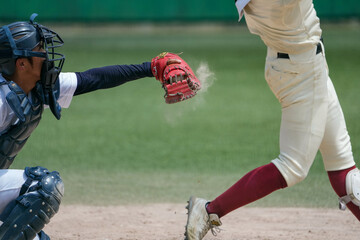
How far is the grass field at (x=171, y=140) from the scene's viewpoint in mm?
5309

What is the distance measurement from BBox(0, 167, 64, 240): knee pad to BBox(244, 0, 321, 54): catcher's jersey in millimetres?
1462

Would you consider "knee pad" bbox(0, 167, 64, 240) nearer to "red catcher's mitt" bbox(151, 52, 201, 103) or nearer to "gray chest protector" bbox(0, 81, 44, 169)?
"gray chest protector" bbox(0, 81, 44, 169)

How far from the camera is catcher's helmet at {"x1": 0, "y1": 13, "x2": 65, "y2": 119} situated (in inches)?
125

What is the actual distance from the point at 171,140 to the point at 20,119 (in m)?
3.99

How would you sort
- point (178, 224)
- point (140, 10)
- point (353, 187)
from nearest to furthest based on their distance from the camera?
point (353, 187) → point (178, 224) → point (140, 10)

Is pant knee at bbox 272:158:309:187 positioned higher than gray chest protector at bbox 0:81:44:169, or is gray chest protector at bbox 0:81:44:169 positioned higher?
gray chest protector at bbox 0:81:44:169

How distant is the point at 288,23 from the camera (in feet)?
10.7

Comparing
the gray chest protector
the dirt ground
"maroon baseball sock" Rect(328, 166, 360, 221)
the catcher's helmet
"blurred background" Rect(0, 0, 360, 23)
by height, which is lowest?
→ "blurred background" Rect(0, 0, 360, 23)

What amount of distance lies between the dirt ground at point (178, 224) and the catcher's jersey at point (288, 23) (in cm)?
143

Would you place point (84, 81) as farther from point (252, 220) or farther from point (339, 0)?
point (339, 0)

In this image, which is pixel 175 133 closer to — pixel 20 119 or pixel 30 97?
pixel 30 97

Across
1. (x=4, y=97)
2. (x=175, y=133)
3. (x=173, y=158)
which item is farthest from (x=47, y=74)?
(x=175, y=133)

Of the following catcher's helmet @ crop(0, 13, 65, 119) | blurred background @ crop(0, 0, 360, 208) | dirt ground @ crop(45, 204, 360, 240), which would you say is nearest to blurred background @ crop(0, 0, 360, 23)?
blurred background @ crop(0, 0, 360, 208)

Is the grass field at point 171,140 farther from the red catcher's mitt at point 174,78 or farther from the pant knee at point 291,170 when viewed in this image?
the pant knee at point 291,170
